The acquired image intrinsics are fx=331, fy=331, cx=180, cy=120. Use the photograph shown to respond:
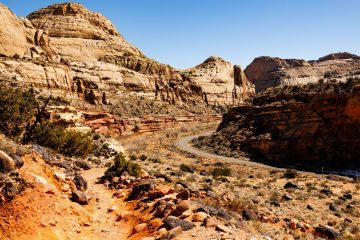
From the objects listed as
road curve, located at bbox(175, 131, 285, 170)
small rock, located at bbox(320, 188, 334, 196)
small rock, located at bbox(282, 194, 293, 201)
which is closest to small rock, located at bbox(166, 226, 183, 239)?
small rock, located at bbox(282, 194, 293, 201)

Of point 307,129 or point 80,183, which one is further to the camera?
point 307,129

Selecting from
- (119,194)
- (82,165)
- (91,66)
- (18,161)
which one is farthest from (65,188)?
(91,66)

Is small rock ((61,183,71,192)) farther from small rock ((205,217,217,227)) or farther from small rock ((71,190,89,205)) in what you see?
small rock ((205,217,217,227))

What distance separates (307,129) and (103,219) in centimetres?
3276

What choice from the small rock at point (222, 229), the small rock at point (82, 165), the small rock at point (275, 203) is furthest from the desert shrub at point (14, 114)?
the small rock at point (275, 203)

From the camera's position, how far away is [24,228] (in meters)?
8.35

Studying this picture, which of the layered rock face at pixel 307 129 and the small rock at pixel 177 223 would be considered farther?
the layered rock face at pixel 307 129

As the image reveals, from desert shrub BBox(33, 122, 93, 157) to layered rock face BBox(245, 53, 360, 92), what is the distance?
503ft

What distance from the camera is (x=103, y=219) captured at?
10.8m

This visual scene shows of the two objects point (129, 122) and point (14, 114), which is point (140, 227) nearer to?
Result: point (14, 114)

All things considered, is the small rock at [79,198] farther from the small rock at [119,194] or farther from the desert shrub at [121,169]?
the desert shrub at [121,169]

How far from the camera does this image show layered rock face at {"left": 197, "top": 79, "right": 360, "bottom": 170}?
36.2m

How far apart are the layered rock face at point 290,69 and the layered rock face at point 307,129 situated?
12660cm

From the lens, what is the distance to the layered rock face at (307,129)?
36219 mm
